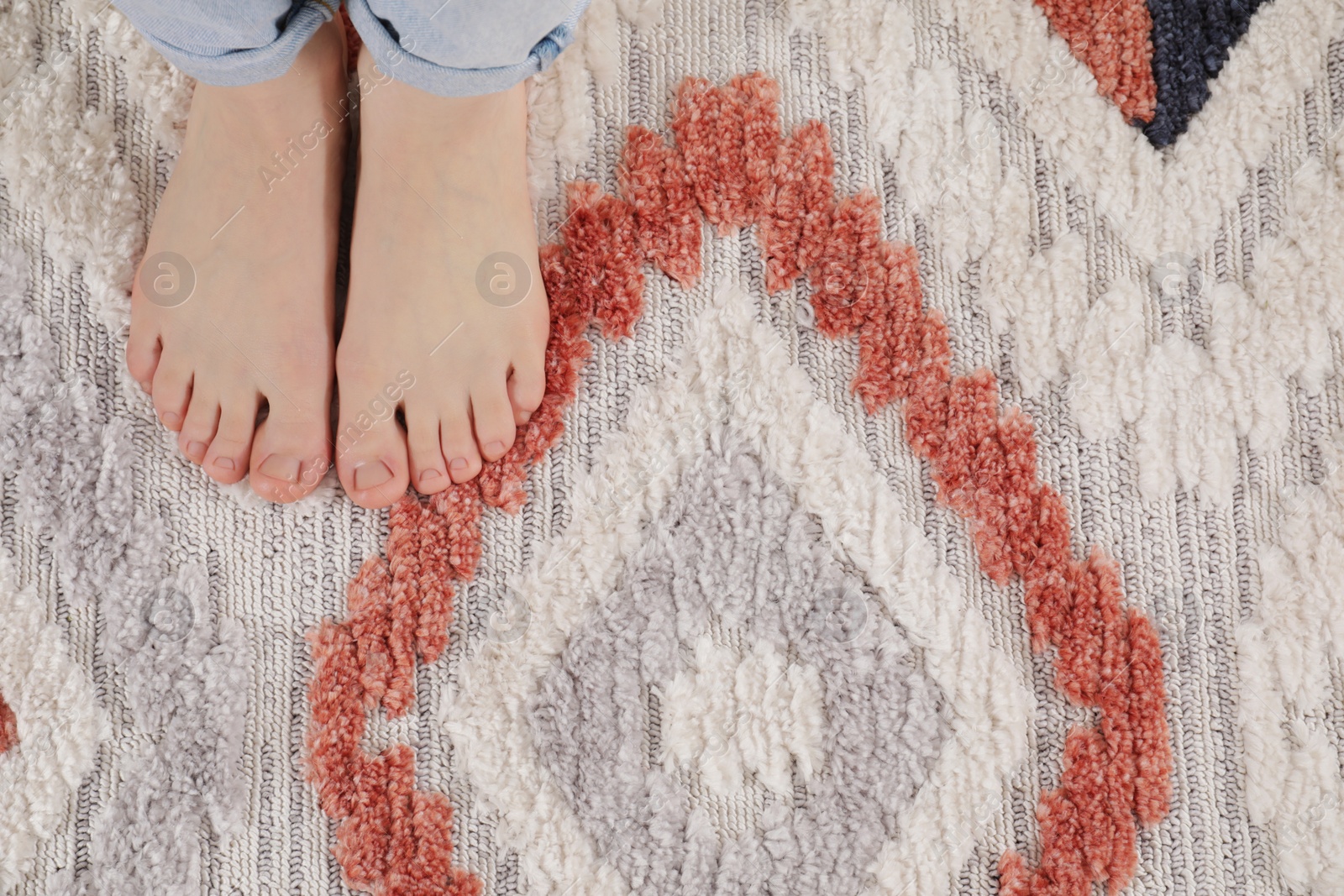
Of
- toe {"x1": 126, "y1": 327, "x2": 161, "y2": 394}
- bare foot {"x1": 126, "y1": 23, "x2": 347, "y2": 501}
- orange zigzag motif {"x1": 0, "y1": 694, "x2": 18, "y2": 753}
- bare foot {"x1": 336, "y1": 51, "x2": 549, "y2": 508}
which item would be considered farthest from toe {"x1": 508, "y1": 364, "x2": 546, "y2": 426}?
orange zigzag motif {"x1": 0, "y1": 694, "x2": 18, "y2": 753}

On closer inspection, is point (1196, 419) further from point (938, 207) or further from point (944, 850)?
point (944, 850)

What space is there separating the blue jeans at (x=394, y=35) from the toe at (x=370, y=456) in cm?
21

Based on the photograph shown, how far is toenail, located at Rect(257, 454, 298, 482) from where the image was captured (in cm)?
59

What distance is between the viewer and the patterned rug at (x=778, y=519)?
0.59 meters

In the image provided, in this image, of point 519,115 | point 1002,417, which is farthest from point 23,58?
point 1002,417

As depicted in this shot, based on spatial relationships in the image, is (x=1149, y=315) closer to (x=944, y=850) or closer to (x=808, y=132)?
(x=808, y=132)

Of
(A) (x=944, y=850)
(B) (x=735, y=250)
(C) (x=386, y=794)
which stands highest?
(B) (x=735, y=250)

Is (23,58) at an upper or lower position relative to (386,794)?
upper

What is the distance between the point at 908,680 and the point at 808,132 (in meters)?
0.37

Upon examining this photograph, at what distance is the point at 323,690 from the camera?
0.59 meters

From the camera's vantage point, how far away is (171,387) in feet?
1.97

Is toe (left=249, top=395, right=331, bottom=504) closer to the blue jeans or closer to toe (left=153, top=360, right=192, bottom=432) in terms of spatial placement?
toe (left=153, top=360, right=192, bottom=432)

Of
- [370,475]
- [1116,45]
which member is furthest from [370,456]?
[1116,45]

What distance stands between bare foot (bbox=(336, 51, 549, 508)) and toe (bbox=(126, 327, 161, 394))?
0.39 feet
